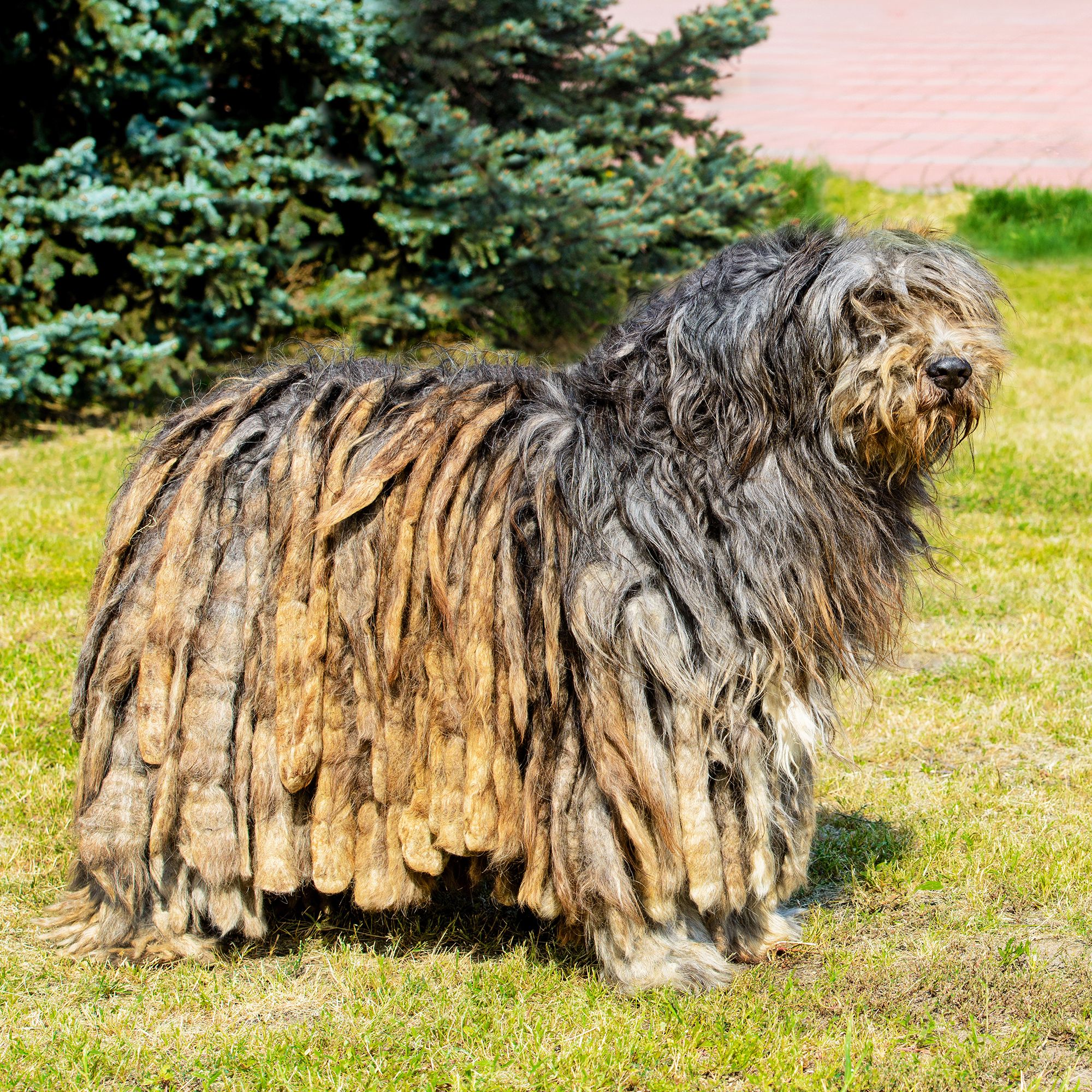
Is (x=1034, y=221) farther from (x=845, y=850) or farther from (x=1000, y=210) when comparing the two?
(x=845, y=850)

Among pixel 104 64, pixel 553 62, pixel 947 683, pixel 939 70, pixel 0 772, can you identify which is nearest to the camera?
pixel 0 772

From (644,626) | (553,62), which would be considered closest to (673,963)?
(644,626)

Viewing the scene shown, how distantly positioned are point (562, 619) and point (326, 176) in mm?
6511

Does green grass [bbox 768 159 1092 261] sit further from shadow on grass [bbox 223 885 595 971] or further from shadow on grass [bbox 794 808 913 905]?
shadow on grass [bbox 223 885 595 971]

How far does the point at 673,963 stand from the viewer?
3.26 metres

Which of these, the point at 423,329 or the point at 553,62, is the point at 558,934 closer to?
the point at 423,329

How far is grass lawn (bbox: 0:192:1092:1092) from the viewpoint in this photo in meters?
3.08

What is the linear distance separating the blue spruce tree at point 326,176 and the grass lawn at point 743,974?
3728mm

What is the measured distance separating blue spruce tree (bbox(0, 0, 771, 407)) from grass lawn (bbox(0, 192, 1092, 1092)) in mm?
3728

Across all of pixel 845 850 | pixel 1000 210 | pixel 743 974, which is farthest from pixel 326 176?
pixel 1000 210

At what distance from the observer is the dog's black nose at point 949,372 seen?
2896mm

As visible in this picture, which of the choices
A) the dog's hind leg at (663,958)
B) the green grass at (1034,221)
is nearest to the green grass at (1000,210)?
the green grass at (1034,221)

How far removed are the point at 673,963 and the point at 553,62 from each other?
25.4 ft

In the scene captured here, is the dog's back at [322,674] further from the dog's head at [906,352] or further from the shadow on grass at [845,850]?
the shadow on grass at [845,850]
